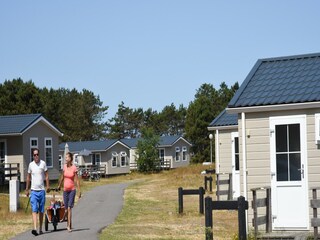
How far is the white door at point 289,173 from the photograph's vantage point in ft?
49.8

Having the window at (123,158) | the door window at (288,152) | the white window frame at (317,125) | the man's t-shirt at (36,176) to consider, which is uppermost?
the white window frame at (317,125)

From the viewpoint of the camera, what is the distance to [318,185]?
15.1 metres

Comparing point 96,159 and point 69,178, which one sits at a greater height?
point 69,178

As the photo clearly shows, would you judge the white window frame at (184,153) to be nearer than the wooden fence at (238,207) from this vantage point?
No

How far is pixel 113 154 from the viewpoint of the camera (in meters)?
66.0

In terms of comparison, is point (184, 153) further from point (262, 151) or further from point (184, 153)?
point (262, 151)

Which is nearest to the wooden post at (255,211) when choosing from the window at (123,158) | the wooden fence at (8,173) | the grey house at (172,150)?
the wooden fence at (8,173)

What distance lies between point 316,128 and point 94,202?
14952 mm

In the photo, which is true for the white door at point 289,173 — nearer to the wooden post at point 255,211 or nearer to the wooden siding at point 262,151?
the wooden siding at point 262,151

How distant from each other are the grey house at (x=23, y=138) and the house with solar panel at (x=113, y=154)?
1889 cm

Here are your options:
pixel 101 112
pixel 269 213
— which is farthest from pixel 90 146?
pixel 269 213

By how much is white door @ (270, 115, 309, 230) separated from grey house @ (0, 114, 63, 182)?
26.4 metres

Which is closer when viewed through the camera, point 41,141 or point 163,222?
point 163,222

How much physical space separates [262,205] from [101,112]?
281 ft
